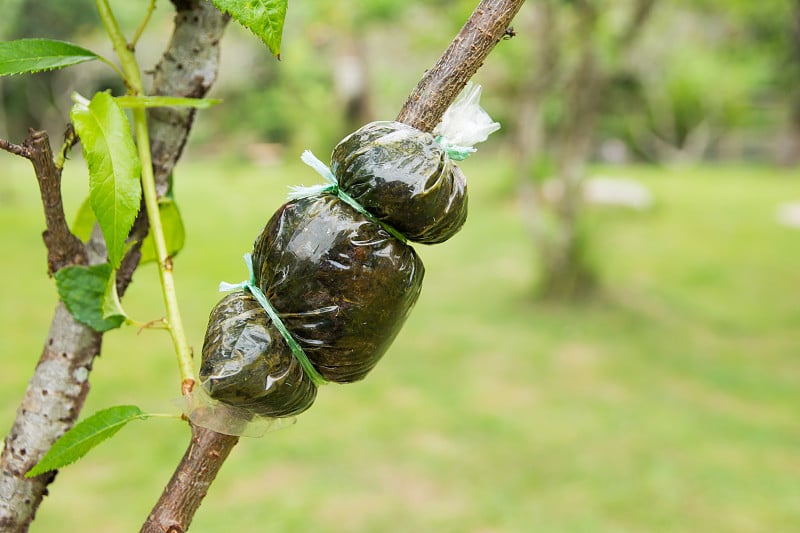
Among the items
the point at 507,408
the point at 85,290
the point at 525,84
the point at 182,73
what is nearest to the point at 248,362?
the point at 85,290

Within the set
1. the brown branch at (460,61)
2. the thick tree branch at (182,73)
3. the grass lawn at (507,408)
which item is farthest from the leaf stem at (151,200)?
the grass lawn at (507,408)

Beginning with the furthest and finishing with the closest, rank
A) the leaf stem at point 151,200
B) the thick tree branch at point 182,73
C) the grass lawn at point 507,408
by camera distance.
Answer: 1. the grass lawn at point 507,408
2. the thick tree branch at point 182,73
3. the leaf stem at point 151,200

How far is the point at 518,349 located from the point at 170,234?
12.5ft

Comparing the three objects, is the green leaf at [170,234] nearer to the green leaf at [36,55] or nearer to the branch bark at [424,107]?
the green leaf at [36,55]

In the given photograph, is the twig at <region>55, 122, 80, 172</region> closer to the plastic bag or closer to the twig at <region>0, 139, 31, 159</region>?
the twig at <region>0, 139, 31, 159</region>

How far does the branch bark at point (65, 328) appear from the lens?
719mm

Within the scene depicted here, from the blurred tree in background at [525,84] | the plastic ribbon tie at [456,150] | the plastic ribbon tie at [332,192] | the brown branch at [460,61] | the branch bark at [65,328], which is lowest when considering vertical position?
the blurred tree in background at [525,84]

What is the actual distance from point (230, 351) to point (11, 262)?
5.73 metres

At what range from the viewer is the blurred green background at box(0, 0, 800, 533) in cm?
297

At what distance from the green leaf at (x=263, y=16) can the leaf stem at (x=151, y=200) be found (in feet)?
0.72

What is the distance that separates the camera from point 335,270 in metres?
0.58

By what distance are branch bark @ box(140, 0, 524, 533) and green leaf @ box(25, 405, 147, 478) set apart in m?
0.07

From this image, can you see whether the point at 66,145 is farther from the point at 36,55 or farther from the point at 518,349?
the point at 518,349

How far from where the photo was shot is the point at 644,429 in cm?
354
